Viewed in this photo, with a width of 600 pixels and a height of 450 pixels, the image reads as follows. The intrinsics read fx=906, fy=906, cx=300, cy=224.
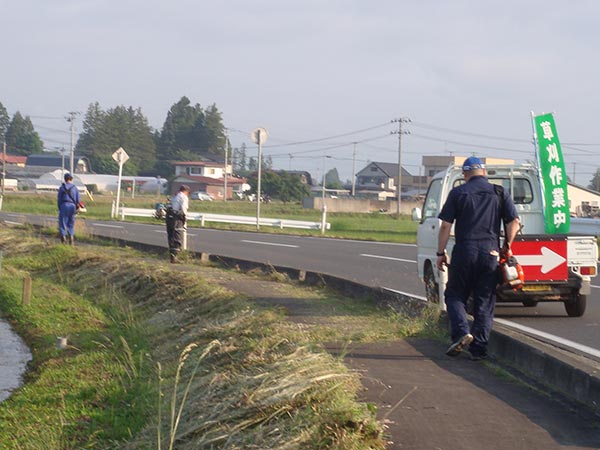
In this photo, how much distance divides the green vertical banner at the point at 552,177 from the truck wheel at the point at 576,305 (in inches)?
63.0

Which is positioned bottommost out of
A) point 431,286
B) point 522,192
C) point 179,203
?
point 431,286

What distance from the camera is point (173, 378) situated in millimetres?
7824

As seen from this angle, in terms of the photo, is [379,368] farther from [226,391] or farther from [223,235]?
[223,235]

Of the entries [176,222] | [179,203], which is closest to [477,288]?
[176,222]

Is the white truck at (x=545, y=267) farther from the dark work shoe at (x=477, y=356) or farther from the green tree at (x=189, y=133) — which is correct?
the green tree at (x=189, y=133)

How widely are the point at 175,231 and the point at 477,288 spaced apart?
10.8 meters

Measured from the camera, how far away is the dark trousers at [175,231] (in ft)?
59.2

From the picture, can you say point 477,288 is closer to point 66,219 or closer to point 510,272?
point 510,272

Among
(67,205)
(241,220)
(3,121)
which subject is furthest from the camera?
(3,121)

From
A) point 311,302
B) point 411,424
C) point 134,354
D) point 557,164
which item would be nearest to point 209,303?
point 311,302

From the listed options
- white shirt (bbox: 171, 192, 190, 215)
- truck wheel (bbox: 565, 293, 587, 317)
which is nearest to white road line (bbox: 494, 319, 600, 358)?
truck wheel (bbox: 565, 293, 587, 317)

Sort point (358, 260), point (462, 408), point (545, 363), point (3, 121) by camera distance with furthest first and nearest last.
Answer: point (3, 121) < point (358, 260) < point (545, 363) < point (462, 408)

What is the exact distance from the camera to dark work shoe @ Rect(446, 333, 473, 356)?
25.9 ft

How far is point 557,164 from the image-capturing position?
13320 mm
